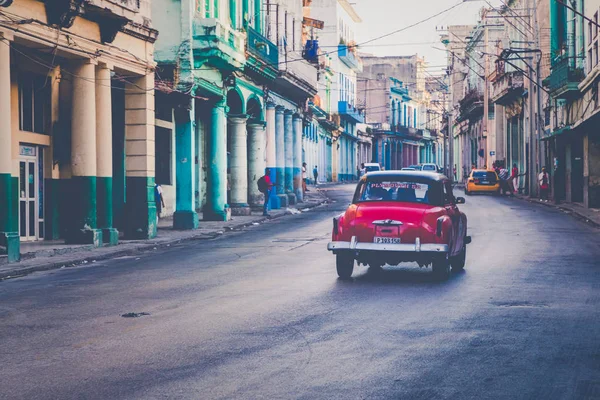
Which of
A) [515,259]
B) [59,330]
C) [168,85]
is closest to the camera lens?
[59,330]

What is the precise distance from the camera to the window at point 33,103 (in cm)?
2266

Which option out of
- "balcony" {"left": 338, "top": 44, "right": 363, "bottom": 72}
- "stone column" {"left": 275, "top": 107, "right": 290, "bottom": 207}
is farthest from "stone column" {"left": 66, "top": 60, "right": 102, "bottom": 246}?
"balcony" {"left": 338, "top": 44, "right": 363, "bottom": 72}

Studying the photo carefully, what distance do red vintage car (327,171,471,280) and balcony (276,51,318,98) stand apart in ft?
82.5

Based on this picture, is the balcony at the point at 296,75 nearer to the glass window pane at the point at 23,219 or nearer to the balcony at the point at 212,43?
the balcony at the point at 212,43

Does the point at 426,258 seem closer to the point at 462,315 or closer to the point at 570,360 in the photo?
the point at 462,315

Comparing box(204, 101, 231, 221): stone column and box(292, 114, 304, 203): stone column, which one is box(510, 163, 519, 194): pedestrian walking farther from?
box(204, 101, 231, 221): stone column

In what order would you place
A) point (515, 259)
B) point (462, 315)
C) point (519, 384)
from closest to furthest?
point (519, 384), point (462, 315), point (515, 259)

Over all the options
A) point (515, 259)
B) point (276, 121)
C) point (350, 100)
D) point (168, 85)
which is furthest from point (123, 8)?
point (350, 100)

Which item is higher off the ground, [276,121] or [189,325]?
[276,121]

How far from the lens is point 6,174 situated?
18078mm

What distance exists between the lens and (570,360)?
806 centimetres

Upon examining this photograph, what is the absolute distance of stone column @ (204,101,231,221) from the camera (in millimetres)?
31969

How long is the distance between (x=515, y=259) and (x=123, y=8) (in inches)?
→ 437

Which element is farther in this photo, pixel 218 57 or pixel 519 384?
pixel 218 57
